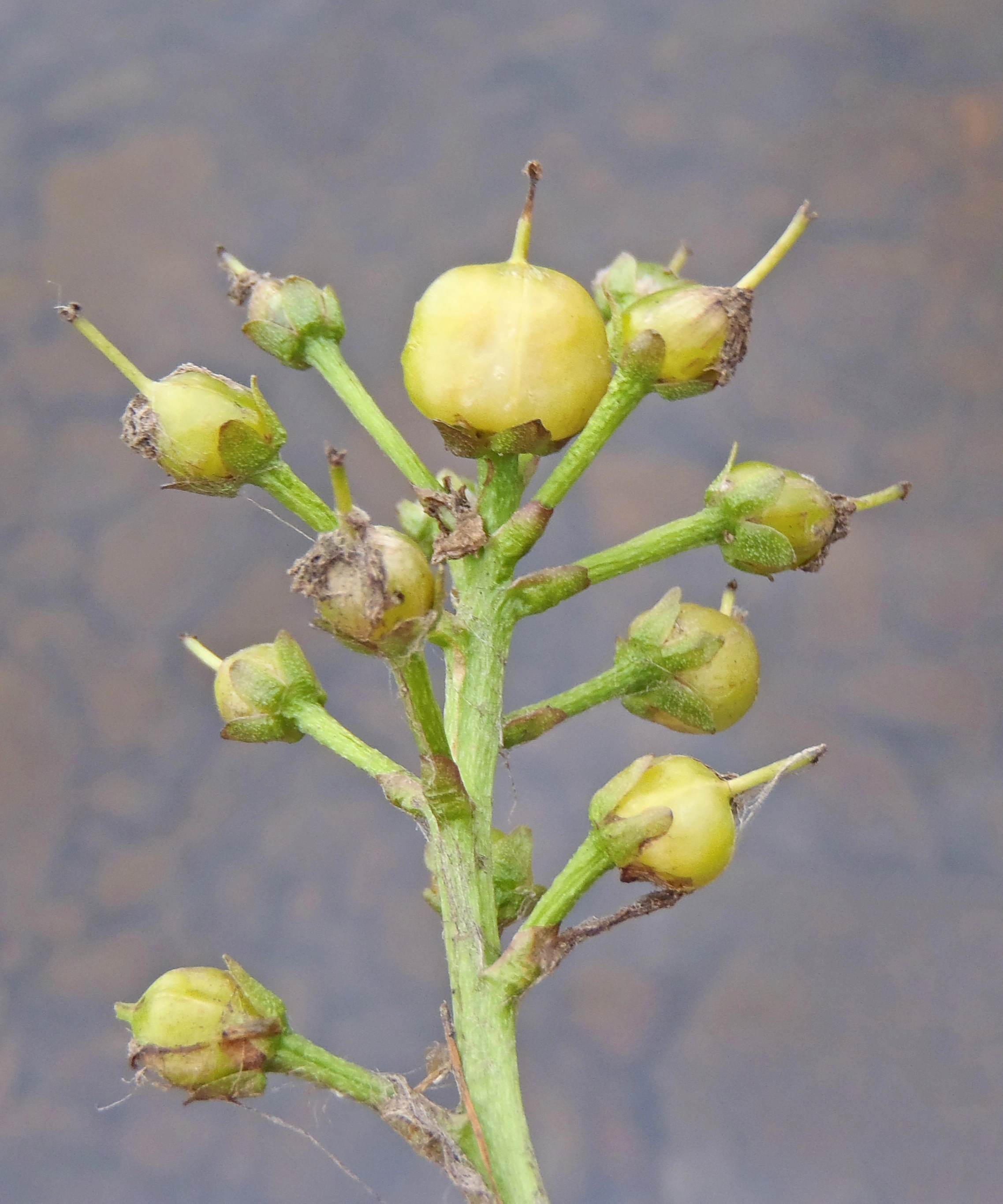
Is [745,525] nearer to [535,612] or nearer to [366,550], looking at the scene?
[535,612]

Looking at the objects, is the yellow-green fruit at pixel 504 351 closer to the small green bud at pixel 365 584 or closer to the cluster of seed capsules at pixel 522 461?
the cluster of seed capsules at pixel 522 461

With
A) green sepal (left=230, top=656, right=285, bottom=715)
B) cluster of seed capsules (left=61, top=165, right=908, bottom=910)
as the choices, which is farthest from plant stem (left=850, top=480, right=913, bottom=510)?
green sepal (left=230, top=656, right=285, bottom=715)

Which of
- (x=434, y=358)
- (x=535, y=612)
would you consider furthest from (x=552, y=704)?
(x=434, y=358)

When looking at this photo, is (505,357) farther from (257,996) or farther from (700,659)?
(257,996)

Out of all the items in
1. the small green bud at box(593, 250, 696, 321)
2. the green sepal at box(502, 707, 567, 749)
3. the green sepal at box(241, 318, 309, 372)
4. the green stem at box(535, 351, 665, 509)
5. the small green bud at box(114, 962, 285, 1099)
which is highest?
the green sepal at box(241, 318, 309, 372)

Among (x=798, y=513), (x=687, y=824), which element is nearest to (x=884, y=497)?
(x=798, y=513)

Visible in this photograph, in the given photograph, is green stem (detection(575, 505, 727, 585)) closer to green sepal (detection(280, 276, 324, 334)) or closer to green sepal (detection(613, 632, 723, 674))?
green sepal (detection(613, 632, 723, 674))
